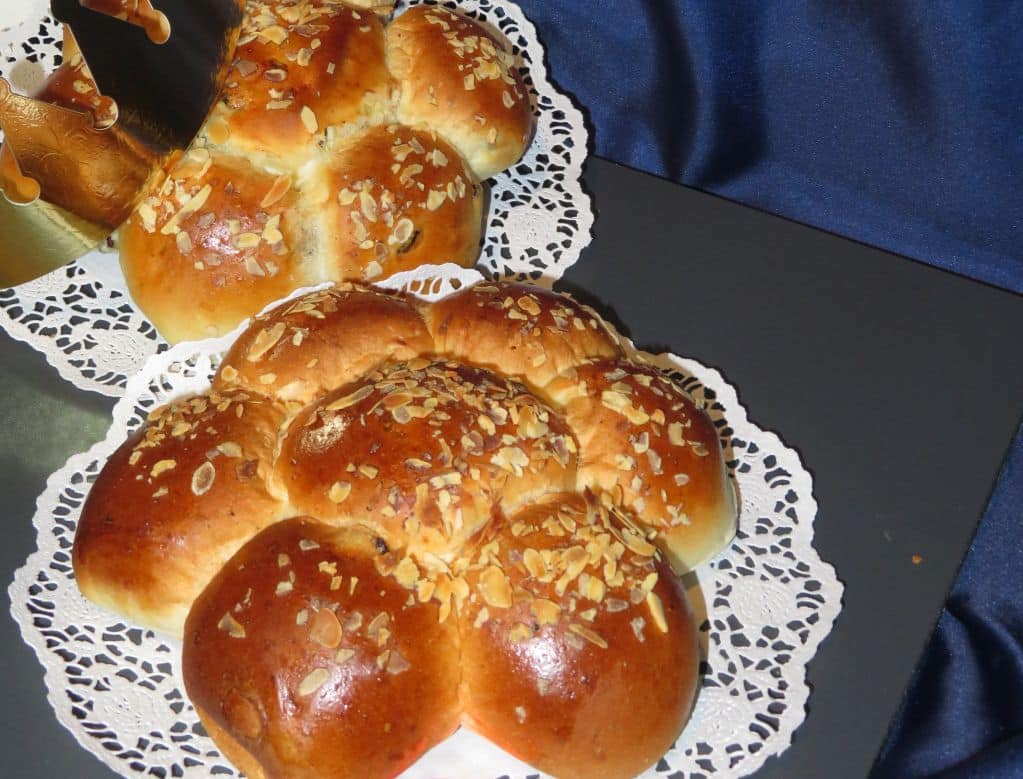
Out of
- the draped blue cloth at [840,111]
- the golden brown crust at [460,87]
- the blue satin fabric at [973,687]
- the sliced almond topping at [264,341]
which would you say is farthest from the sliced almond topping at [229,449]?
the draped blue cloth at [840,111]

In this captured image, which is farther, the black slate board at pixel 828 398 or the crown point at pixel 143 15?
the black slate board at pixel 828 398

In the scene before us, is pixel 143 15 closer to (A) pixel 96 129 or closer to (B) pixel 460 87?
(A) pixel 96 129

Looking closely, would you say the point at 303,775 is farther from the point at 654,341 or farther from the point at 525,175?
the point at 525,175

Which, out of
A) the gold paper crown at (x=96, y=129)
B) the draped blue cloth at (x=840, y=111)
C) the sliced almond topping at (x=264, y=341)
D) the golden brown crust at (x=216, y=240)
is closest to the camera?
the gold paper crown at (x=96, y=129)

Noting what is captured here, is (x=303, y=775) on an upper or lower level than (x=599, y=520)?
lower

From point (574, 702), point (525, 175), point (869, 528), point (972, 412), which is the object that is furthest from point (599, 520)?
point (525, 175)

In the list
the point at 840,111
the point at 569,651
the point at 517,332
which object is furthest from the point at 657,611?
the point at 840,111

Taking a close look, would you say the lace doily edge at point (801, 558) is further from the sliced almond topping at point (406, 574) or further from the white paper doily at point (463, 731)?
the sliced almond topping at point (406, 574)
